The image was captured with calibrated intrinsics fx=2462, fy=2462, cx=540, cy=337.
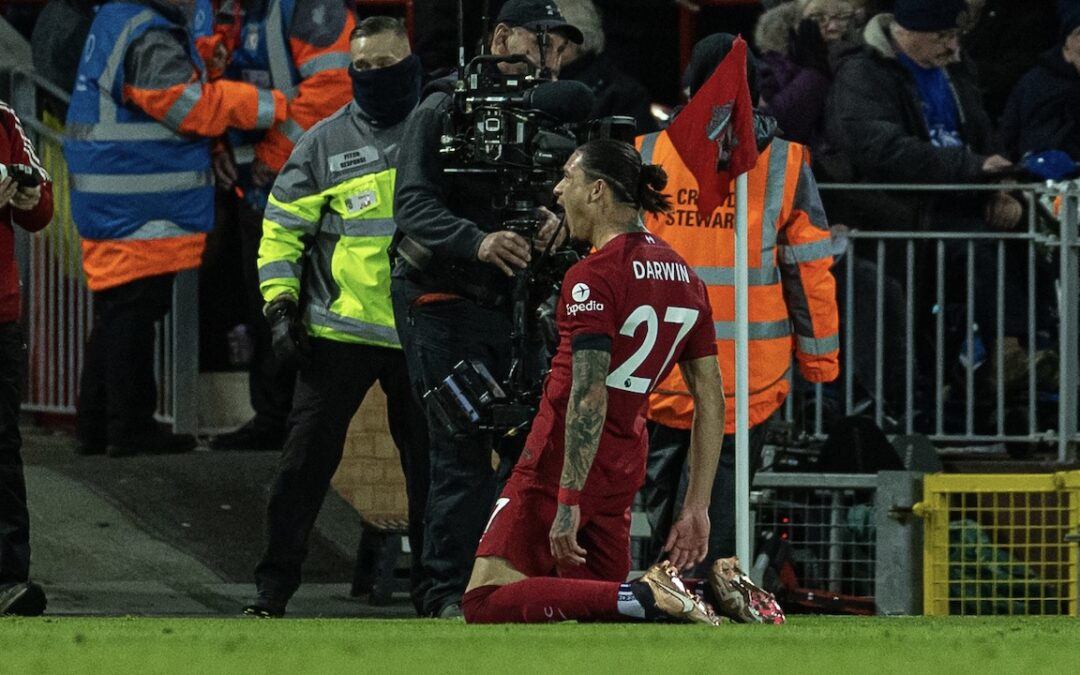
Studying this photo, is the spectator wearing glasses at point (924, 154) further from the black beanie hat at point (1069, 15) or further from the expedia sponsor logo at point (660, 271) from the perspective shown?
the expedia sponsor logo at point (660, 271)

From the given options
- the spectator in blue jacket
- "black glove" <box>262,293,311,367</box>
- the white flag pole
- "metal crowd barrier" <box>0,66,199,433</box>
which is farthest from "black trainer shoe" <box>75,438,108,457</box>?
the spectator in blue jacket

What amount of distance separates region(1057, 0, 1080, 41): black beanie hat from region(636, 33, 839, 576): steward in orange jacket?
3409 millimetres

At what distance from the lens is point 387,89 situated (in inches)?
365

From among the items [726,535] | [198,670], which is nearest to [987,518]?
[726,535]

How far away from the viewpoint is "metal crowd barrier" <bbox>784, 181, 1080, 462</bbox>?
35.3 feet

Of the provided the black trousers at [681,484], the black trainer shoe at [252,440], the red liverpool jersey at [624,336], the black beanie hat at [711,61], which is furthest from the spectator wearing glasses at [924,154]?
the red liverpool jersey at [624,336]

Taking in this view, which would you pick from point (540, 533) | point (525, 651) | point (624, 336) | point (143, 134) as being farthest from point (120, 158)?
point (525, 651)

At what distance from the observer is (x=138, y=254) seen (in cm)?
1110

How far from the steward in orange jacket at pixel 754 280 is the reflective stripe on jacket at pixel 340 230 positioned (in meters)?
1.06

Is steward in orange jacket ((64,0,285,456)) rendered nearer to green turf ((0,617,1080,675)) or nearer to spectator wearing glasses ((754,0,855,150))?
spectator wearing glasses ((754,0,855,150))

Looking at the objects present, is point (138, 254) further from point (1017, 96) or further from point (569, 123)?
point (1017, 96)

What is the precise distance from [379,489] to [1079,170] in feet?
11.4

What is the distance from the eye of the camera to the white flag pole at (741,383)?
8000 mm

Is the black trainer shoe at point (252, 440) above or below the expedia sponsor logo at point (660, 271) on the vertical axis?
below
